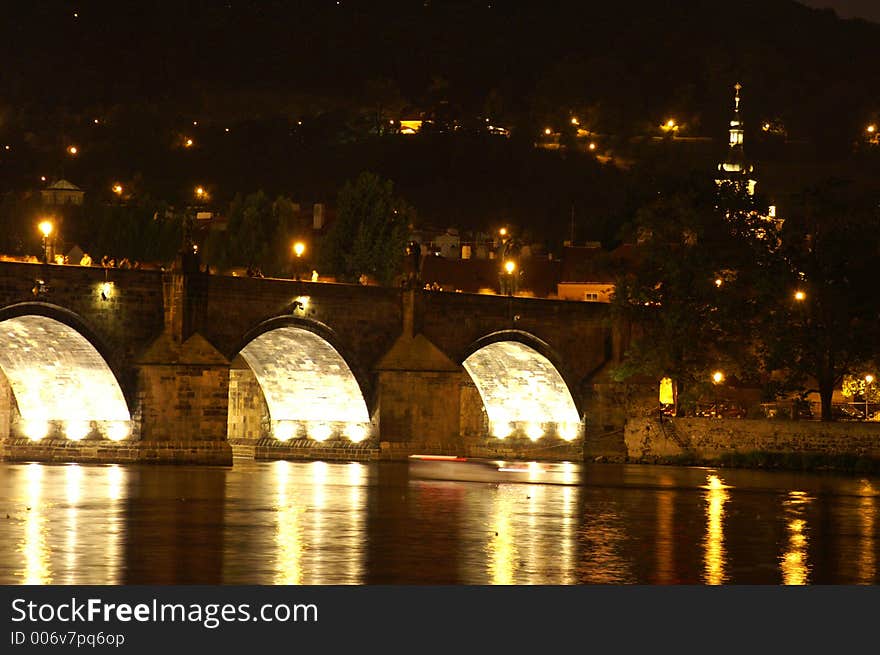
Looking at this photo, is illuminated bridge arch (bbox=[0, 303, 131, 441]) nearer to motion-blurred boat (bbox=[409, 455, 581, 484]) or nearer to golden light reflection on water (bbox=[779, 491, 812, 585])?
motion-blurred boat (bbox=[409, 455, 581, 484])

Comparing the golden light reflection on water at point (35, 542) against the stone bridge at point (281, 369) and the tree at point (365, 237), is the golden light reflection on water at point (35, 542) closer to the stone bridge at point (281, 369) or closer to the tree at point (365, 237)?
the stone bridge at point (281, 369)

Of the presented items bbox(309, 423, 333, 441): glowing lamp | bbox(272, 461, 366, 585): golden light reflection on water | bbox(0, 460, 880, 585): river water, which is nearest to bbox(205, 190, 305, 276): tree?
bbox(309, 423, 333, 441): glowing lamp

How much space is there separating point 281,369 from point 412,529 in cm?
2622

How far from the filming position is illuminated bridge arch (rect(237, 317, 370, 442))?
6362 centimetres

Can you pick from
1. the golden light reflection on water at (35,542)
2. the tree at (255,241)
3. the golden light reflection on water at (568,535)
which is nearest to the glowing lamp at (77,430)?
the golden light reflection on water at (35,542)

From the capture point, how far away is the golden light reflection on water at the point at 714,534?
32.5 m

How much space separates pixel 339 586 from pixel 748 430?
38807 mm

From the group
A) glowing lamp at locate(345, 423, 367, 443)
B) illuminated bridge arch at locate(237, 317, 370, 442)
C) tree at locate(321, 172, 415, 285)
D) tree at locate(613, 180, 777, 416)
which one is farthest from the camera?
tree at locate(321, 172, 415, 285)

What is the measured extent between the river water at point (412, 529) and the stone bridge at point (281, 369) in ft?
7.66

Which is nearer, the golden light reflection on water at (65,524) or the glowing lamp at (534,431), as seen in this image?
the golden light reflection on water at (65,524)

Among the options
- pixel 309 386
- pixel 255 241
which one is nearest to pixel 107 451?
pixel 309 386

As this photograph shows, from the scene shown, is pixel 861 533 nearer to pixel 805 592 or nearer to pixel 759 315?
pixel 805 592

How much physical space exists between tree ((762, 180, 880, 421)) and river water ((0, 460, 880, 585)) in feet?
30.6

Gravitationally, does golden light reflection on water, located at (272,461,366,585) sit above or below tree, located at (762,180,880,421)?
below
